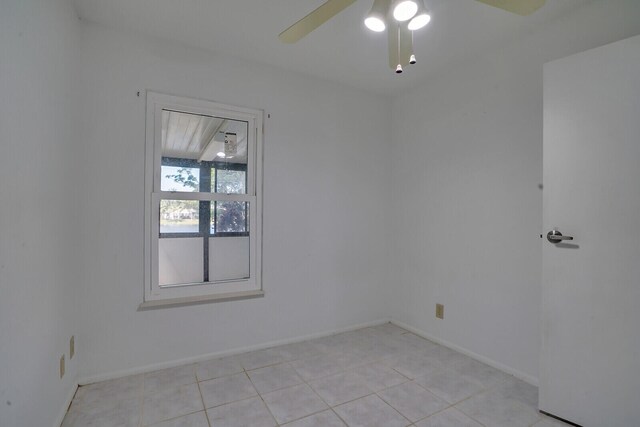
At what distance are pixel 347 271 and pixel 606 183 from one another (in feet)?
6.82

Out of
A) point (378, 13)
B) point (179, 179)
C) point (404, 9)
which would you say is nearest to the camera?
point (404, 9)

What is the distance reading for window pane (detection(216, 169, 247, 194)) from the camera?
8.71 feet

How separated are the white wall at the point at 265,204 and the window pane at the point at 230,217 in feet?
0.65

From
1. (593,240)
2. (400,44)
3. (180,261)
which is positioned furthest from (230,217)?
(593,240)

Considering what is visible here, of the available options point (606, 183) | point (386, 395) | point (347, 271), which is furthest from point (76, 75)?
point (606, 183)

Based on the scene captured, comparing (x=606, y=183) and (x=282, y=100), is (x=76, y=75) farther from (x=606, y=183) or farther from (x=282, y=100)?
(x=606, y=183)

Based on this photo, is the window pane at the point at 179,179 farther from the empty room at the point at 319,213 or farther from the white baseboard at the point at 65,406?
the white baseboard at the point at 65,406

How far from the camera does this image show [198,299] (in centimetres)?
252

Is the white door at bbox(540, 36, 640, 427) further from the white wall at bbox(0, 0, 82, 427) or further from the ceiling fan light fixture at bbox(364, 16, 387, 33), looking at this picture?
the white wall at bbox(0, 0, 82, 427)

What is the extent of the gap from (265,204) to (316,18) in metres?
1.56

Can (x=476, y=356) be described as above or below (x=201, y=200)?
below

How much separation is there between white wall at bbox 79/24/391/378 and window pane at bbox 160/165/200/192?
0.16 metres

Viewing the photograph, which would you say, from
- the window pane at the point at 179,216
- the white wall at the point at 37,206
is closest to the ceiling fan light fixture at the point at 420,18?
the white wall at the point at 37,206

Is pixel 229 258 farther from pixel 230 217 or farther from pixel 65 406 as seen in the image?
pixel 65 406
